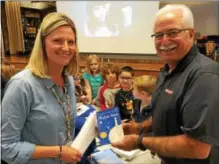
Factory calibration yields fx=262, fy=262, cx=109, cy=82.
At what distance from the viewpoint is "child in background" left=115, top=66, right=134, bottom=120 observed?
255cm

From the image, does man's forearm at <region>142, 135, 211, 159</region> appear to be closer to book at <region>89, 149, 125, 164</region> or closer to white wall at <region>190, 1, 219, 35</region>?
book at <region>89, 149, 125, 164</region>

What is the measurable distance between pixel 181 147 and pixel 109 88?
2090 millimetres

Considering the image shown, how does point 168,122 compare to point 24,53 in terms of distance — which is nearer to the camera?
point 168,122

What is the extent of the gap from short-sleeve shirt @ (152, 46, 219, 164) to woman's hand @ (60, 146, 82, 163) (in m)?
0.37

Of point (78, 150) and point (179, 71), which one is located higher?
point (179, 71)

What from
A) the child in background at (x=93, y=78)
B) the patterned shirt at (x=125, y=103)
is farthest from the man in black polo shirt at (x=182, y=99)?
the child in background at (x=93, y=78)

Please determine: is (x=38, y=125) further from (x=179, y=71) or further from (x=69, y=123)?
(x=179, y=71)

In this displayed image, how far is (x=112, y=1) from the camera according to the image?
15.4 feet

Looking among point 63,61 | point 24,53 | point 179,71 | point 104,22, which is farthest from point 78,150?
point 24,53

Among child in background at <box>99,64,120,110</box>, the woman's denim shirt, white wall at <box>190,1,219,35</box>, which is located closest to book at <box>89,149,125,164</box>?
the woman's denim shirt

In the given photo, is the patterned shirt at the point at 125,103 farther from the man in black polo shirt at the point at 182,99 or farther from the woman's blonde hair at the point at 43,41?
the woman's blonde hair at the point at 43,41

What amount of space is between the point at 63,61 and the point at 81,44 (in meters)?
4.05

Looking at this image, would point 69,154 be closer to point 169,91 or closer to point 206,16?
point 169,91

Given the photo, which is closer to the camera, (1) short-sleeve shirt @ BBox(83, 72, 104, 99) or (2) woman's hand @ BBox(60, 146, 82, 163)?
(2) woman's hand @ BBox(60, 146, 82, 163)
